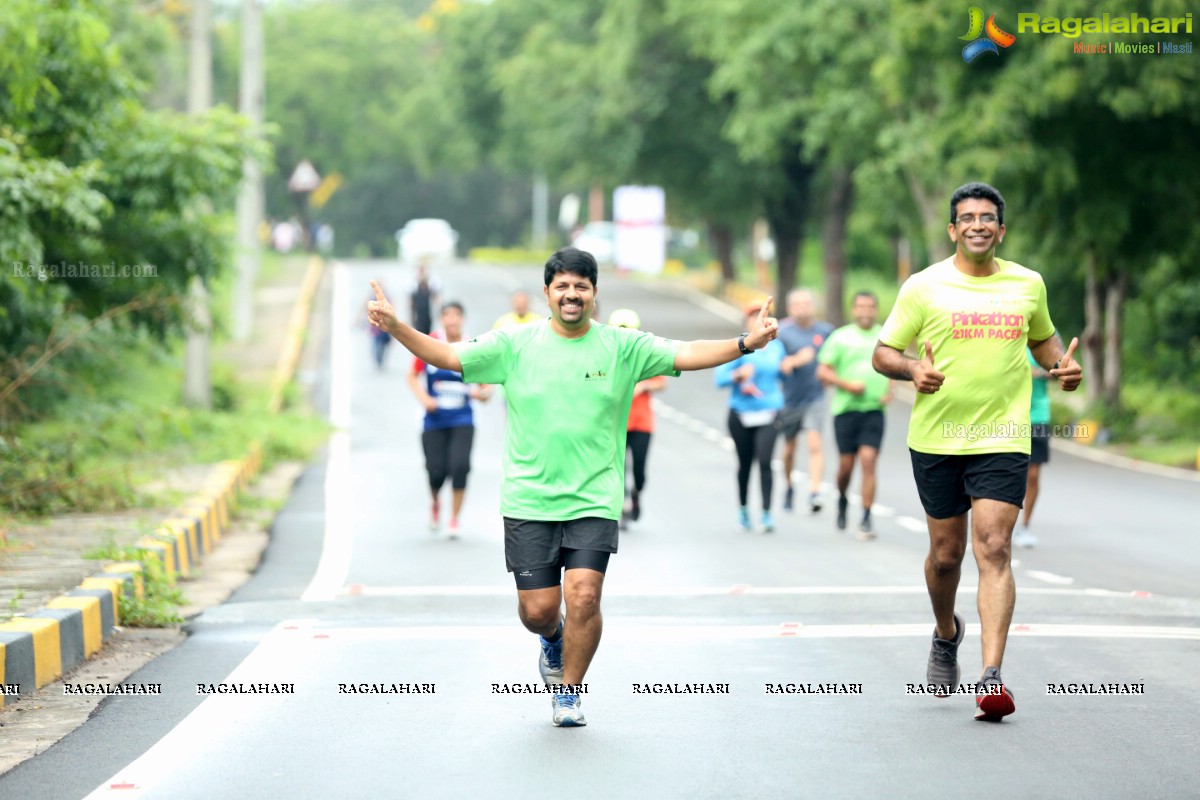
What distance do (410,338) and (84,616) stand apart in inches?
130

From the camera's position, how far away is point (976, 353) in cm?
768

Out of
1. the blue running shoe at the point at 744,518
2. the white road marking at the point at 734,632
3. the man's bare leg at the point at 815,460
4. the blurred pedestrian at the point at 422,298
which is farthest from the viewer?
the blurred pedestrian at the point at 422,298

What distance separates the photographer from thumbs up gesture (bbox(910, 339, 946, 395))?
7.45 m

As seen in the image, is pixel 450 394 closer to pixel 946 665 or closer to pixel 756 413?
pixel 756 413

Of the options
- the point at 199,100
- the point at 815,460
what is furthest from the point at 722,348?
the point at 199,100

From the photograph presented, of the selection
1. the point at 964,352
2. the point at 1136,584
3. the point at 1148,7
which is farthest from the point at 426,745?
the point at 1148,7

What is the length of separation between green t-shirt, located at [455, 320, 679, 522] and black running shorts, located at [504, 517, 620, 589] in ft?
0.14

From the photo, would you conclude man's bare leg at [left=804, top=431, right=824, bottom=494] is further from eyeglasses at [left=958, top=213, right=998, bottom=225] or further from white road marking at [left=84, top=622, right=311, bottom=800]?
eyeglasses at [left=958, top=213, right=998, bottom=225]

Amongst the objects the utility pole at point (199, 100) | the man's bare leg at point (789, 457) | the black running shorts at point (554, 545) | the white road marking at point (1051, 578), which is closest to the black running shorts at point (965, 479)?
the black running shorts at point (554, 545)

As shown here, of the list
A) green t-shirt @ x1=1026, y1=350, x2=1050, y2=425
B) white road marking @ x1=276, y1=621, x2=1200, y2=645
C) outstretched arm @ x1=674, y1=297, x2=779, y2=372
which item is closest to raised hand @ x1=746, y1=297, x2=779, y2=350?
outstretched arm @ x1=674, y1=297, x2=779, y2=372

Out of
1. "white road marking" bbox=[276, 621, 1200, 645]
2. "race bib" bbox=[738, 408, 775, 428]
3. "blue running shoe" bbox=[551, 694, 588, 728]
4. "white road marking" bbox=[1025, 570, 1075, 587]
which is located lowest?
"white road marking" bbox=[1025, 570, 1075, 587]

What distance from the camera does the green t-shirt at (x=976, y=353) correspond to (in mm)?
7664

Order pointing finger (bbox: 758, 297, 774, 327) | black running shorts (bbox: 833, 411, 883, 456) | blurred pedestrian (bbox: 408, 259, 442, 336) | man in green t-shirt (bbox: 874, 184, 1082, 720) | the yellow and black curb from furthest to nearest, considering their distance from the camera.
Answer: blurred pedestrian (bbox: 408, 259, 442, 336) < black running shorts (bbox: 833, 411, 883, 456) < the yellow and black curb < man in green t-shirt (bbox: 874, 184, 1082, 720) < pointing finger (bbox: 758, 297, 774, 327)

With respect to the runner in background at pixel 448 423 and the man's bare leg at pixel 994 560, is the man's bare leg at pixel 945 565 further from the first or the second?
the runner in background at pixel 448 423
